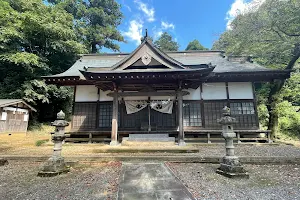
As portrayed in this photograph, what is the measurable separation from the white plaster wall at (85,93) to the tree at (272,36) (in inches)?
410

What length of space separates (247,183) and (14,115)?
2067 centimetres

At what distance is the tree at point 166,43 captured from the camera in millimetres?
40803

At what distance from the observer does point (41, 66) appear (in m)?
17.1

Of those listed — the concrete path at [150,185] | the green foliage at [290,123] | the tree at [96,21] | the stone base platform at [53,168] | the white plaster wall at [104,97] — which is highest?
the tree at [96,21]

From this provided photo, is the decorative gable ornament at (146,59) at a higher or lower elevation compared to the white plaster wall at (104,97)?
higher

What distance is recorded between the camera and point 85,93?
11.2 m

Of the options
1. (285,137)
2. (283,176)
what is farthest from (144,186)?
(285,137)

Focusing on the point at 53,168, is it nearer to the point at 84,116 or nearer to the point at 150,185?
the point at 150,185

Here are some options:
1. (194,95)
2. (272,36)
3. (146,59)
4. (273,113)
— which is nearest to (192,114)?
(194,95)

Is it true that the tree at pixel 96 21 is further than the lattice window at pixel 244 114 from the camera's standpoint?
Yes

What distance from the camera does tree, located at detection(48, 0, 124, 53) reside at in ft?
89.5

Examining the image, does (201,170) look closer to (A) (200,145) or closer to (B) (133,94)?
(A) (200,145)

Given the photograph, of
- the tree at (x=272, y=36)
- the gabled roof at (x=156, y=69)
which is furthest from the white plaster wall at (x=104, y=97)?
the tree at (x=272, y=36)

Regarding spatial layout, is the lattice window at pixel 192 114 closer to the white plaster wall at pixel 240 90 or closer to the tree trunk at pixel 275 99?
the white plaster wall at pixel 240 90
